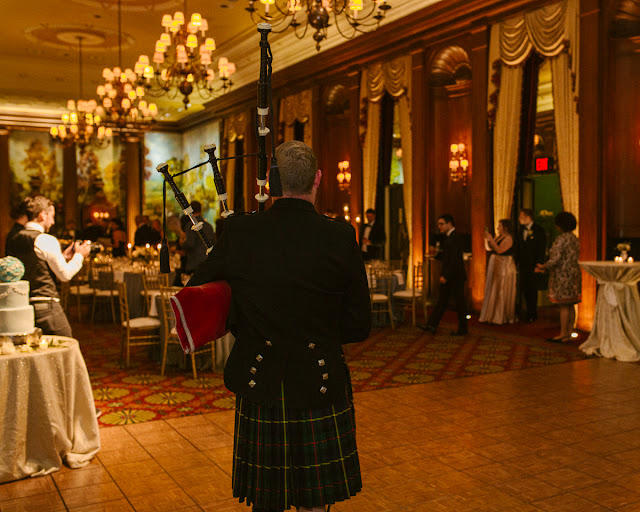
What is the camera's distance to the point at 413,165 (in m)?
11.5

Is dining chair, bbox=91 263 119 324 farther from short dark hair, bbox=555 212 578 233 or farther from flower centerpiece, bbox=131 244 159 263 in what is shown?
short dark hair, bbox=555 212 578 233

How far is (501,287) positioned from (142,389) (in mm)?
5553

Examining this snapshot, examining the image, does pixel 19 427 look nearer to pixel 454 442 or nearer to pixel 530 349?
pixel 454 442

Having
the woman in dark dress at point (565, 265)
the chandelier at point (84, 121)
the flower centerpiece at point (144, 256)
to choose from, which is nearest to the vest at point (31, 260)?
the flower centerpiece at point (144, 256)

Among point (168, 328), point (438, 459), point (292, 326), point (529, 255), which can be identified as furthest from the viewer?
point (529, 255)

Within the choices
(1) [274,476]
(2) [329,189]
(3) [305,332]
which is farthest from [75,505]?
(2) [329,189]

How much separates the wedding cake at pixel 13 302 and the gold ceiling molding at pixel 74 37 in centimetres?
1088

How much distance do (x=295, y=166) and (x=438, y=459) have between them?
2708 millimetres

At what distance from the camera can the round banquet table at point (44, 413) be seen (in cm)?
375

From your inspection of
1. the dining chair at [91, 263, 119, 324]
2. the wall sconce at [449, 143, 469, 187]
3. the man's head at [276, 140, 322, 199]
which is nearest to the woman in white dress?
the wall sconce at [449, 143, 469, 187]

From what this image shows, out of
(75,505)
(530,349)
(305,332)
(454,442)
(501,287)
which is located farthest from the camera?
(501,287)

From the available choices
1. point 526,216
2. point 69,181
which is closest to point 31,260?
point 526,216

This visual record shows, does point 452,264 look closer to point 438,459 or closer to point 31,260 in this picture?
point 438,459

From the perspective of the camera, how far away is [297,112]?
48.9 ft
